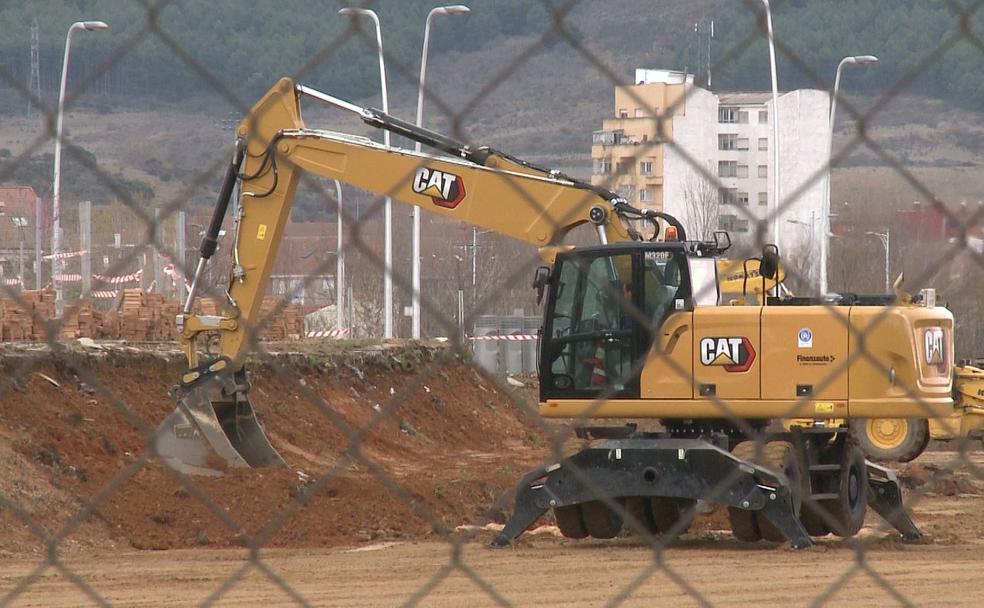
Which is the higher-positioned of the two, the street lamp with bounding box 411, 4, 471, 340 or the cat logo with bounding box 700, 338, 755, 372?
the street lamp with bounding box 411, 4, 471, 340

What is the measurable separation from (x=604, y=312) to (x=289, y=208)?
3.70 metres

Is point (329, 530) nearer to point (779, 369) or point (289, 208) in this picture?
point (289, 208)

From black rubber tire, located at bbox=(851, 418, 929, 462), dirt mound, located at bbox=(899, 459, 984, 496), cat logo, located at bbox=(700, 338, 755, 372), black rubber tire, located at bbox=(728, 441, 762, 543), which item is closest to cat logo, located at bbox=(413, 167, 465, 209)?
cat logo, located at bbox=(700, 338, 755, 372)

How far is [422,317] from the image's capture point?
1316 inches

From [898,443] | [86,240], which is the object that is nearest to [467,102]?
[86,240]

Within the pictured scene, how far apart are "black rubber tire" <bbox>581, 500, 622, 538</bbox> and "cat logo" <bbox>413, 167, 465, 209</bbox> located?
9.74 ft

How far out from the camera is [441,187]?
43.7 ft

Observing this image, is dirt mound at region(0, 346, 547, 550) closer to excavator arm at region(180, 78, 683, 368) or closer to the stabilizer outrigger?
the stabilizer outrigger

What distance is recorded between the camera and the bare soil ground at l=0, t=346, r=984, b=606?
9.75 meters

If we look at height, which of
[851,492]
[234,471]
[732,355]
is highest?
[732,355]

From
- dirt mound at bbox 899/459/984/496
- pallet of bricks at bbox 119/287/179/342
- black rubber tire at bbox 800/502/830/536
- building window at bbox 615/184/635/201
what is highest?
building window at bbox 615/184/635/201

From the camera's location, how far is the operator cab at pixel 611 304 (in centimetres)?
1159

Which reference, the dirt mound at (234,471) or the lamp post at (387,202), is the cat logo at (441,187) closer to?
the lamp post at (387,202)

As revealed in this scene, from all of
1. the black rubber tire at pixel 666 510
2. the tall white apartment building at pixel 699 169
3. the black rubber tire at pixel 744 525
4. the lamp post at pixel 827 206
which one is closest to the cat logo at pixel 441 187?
the tall white apartment building at pixel 699 169
